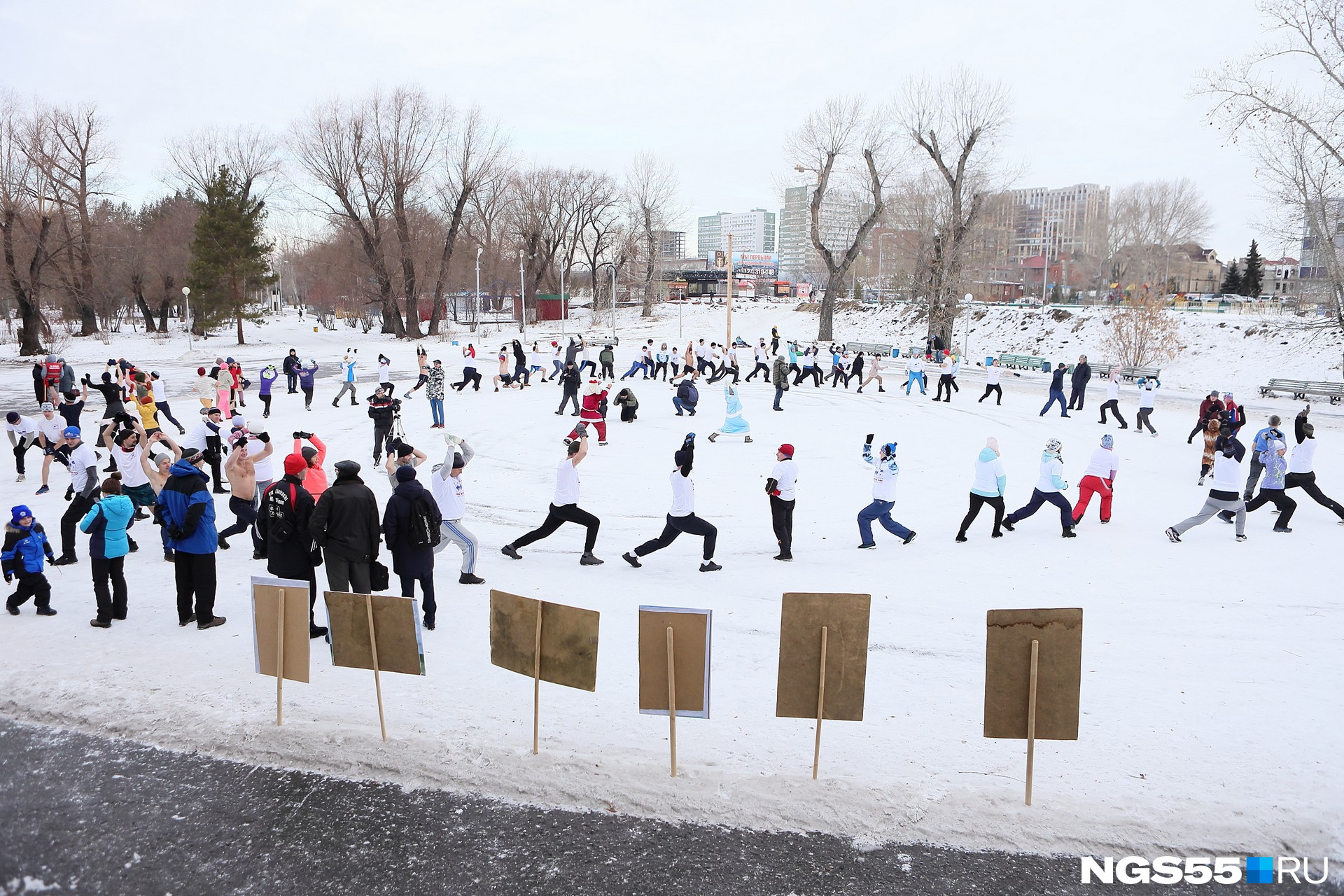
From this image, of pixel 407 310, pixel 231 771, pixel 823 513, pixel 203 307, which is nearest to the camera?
pixel 231 771

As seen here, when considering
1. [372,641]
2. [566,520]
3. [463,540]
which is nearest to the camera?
[372,641]

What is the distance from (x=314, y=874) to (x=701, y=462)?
440 inches

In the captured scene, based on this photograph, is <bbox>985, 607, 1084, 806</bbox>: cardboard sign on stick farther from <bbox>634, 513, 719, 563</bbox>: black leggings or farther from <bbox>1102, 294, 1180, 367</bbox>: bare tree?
<bbox>1102, 294, 1180, 367</bbox>: bare tree

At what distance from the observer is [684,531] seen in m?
8.84

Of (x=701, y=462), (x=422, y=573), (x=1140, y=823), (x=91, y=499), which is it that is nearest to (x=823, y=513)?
(x=701, y=462)

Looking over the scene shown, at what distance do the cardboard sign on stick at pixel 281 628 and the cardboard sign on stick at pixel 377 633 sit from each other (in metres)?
0.19

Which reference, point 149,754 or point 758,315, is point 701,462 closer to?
point 149,754

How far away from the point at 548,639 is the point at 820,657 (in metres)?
Answer: 1.67

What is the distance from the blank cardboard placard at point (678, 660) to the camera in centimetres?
495

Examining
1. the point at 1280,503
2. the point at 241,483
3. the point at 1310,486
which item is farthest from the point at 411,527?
the point at 1310,486

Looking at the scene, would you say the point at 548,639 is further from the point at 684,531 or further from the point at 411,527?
the point at 684,531

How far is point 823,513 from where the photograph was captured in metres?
11.7

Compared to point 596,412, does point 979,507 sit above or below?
below
